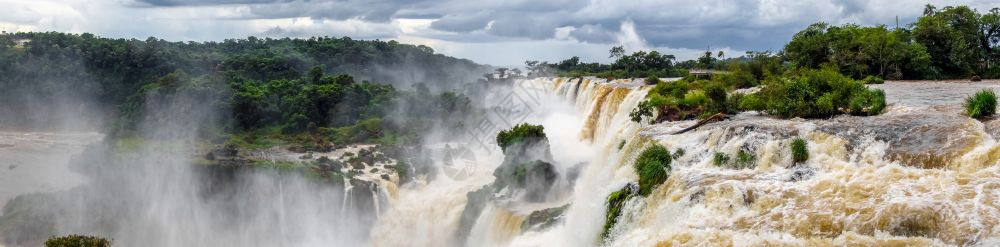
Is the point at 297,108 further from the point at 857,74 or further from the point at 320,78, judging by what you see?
the point at 857,74

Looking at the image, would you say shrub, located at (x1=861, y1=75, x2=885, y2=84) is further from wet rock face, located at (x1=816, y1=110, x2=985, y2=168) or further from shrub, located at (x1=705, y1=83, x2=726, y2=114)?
wet rock face, located at (x1=816, y1=110, x2=985, y2=168)

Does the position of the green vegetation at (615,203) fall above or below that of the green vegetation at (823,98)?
below

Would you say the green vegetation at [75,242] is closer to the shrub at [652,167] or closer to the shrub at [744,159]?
the shrub at [652,167]

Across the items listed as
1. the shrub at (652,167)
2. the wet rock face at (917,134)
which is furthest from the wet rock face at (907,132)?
the shrub at (652,167)

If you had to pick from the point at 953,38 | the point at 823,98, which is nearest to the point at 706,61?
the point at 953,38

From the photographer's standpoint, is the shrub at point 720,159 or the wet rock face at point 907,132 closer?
the wet rock face at point 907,132

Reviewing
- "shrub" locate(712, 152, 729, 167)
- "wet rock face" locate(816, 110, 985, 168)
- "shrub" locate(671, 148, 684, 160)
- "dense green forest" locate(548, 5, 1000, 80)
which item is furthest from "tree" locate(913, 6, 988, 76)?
"shrub" locate(712, 152, 729, 167)
